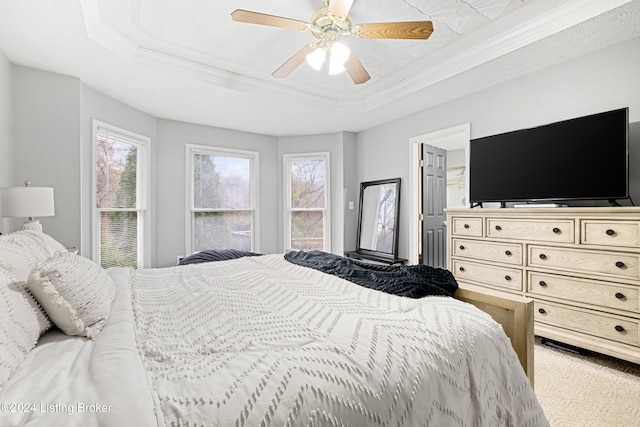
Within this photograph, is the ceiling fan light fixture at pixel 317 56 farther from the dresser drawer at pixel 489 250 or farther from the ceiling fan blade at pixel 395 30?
the dresser drawer at pixel 489 250

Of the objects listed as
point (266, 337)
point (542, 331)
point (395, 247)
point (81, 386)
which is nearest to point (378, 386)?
point (266, 337)

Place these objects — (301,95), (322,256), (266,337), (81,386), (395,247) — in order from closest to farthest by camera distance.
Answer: (81,386), (266,337), (322,256), (301,95), (395,247)

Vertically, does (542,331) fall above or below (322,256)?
below

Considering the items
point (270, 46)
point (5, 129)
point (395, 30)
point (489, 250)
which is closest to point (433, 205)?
point (489, 250)

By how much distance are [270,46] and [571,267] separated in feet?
10.1

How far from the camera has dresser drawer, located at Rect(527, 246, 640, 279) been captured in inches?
80.7

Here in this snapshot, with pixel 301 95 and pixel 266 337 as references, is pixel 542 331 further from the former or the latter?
pixel 301 95

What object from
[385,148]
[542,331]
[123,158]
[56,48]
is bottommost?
[542,331]

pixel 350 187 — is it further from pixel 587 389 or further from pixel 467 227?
pixel 587 389

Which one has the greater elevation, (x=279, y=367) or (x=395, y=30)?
(x=395, y=30)

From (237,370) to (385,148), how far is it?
4227 mm

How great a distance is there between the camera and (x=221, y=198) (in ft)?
15.8

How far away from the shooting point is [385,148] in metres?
4.58

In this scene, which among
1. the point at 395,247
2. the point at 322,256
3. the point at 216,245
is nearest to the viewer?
the point at 322,256
